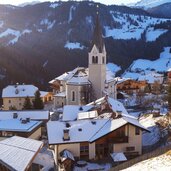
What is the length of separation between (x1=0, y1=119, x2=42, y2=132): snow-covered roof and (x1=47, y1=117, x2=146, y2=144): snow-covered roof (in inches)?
389

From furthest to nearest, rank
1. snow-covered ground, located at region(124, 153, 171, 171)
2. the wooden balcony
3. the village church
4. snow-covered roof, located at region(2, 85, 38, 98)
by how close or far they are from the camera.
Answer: snow-covered roof, located at region(2, 85, 38, 98) < the village church < the wooden balcony < snow-covered ground, located at region(124, 153, 171, 171)

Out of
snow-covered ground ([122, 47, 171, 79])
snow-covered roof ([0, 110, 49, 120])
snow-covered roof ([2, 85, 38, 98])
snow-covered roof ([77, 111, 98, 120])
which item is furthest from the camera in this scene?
snow-covered ground ([122, 47, 171, 79])

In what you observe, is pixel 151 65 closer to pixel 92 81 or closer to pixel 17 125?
pixel 92 81

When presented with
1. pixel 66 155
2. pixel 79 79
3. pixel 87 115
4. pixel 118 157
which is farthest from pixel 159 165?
pixel 79 79

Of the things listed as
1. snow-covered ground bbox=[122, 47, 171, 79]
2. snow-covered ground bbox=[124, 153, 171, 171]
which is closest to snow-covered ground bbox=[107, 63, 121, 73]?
snow-covered ground bbox=[122, 47, 171, 79]

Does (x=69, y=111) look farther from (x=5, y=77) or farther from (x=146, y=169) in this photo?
(x=5, y=77)

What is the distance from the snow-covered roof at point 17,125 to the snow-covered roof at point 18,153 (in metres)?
20.6

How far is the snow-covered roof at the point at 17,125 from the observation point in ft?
155

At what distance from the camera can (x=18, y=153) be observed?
2261cm

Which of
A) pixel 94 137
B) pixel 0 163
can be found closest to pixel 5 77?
pixel 94 137

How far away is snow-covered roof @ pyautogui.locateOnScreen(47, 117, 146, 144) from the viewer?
1414 inches

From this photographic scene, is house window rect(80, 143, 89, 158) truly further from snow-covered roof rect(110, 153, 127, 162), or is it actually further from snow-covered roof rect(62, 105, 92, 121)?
snow-covered roof rect(62, 105, 92, 121)

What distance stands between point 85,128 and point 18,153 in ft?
50.4

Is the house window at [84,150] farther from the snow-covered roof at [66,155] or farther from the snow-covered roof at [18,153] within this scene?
the snow-covered roof at [18,153]
